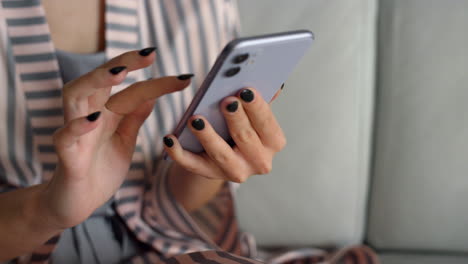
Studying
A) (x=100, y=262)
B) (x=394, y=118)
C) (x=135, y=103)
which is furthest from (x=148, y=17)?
(x=394, y=118)

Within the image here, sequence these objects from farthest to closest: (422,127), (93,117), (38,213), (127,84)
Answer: (422,127)
(127,84)
(38,213)
(93,117)

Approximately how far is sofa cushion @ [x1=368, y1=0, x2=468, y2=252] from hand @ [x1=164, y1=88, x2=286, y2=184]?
Result: 409mm

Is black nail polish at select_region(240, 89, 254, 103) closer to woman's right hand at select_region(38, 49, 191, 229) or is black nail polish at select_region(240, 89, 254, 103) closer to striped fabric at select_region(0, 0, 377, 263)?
woman's right hand at select_region(38, 49, 191, 229)

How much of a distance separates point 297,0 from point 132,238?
1.72 feet

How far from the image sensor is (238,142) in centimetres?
59

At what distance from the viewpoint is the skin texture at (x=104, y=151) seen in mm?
501

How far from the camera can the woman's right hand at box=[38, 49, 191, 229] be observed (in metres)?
0.49

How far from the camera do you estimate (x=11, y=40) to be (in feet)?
2.30

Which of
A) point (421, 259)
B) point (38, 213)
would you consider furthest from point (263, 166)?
Result: point (421, 259)

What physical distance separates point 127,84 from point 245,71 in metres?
0.32

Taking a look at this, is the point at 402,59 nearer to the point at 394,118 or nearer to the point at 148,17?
the point at 394,118

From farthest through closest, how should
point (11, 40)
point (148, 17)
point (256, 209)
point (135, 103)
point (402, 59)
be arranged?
point (256, 209) → point (402, 59) → point (148, 17) → point (11, 40) → point (135, 103)

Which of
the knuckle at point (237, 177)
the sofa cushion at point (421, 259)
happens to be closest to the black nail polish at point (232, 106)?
the knuckle at point (237, 177)

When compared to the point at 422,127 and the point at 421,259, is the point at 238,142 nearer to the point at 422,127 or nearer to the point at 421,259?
the point at 422,127
